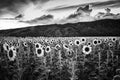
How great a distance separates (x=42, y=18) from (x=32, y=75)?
1043mm

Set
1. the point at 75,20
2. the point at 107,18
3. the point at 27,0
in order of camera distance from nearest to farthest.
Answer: the point at 107,18
the point at 75,20
the point at 27,0

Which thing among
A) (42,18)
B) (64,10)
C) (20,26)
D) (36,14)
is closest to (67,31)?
(64,10)

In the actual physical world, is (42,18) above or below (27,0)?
below

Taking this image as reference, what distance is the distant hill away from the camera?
7.02 ft

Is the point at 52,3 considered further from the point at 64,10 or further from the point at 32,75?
the point at 32,75

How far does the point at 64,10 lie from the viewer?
242 centimetres

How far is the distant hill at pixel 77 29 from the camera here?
7.02 ft

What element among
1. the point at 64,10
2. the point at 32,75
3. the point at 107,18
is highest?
the point at 64,10

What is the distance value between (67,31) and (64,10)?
37cm

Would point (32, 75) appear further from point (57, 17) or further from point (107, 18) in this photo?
point (107, 18)

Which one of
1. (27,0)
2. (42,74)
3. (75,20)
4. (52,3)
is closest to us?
(42,74)

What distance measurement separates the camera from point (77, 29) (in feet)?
7.57

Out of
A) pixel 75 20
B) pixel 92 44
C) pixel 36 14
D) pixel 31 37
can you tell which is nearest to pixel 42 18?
pixel 36 14

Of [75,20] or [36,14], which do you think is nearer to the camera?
[75,20]
